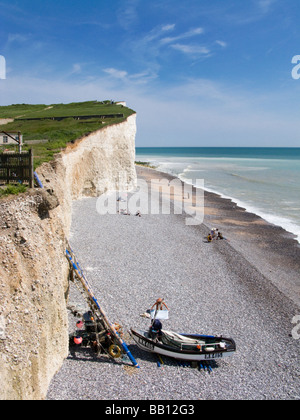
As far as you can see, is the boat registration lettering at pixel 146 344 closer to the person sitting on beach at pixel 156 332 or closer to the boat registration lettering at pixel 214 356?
the person sitting on beach at pixel 156 332

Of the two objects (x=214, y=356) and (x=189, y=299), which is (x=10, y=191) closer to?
(x=214, y=356)

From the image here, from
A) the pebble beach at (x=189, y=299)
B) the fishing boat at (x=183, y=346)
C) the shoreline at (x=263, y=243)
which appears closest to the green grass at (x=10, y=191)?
the pebble beach at (x=189, y=299)

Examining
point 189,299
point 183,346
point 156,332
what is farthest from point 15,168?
point 189,299

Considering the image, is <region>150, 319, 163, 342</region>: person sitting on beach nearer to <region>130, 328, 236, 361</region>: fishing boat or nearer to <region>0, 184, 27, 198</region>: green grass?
<region>130, 328, 236, 361</region>: fishing boat

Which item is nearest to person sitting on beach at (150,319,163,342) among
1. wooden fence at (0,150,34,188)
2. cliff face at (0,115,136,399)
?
cliff face at (0,115,136,399)

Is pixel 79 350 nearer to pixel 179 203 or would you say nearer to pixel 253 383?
pixel 253 383
